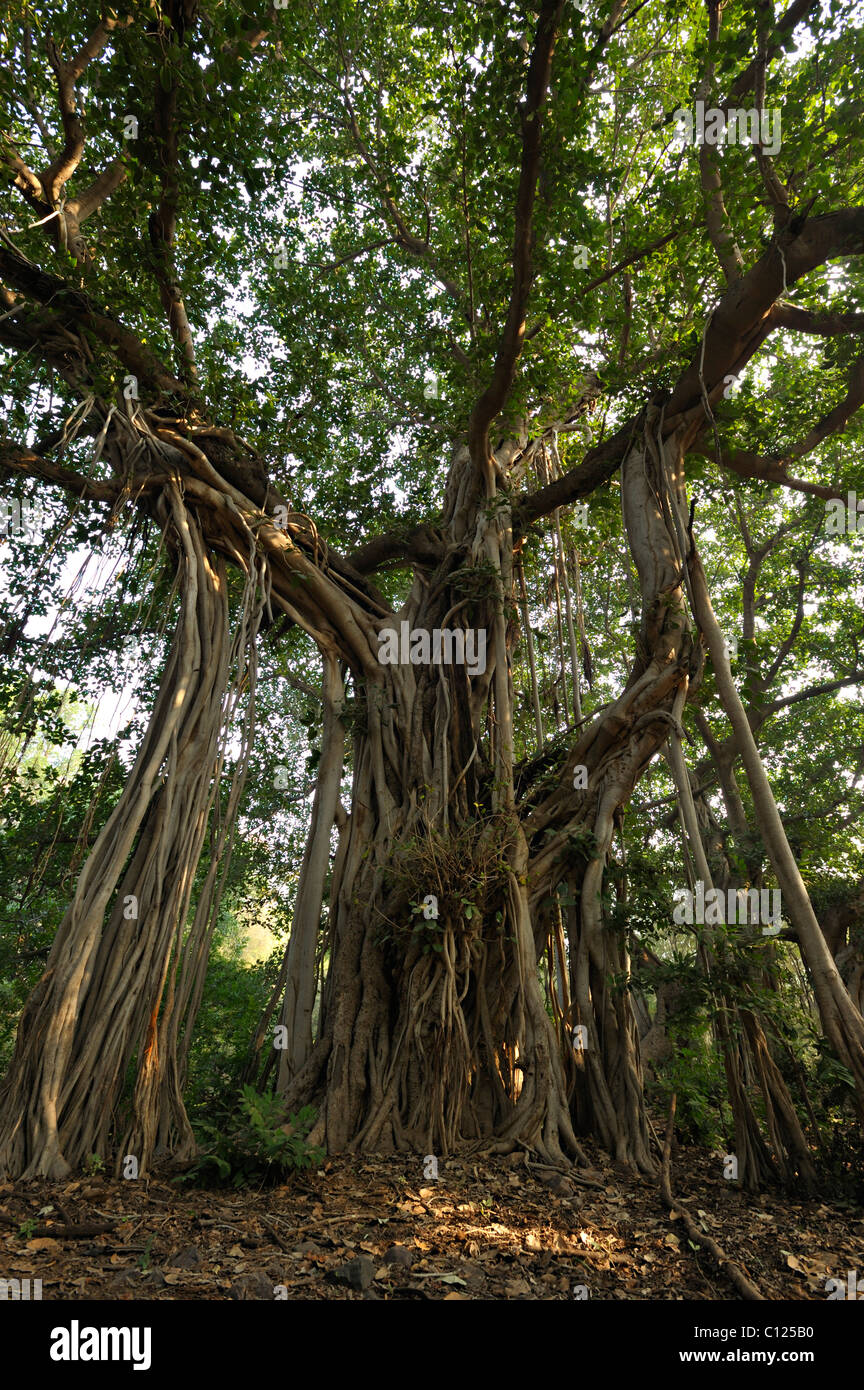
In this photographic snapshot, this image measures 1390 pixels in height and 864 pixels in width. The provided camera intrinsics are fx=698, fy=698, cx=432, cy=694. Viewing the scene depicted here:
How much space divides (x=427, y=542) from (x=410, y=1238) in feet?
12.6

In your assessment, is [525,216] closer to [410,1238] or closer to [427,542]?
[427,542]

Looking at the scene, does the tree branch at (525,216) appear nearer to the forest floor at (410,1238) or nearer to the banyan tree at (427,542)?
the banyan tree at (427,542)

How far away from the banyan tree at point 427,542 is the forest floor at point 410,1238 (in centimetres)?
32

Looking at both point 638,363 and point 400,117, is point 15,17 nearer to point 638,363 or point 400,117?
point 400,117

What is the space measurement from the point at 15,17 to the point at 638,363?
3636 millimetres

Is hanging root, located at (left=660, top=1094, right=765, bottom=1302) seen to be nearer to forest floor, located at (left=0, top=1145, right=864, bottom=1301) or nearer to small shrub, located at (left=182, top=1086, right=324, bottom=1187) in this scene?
forest floor, located at (left=0, top=1145, right=864, bottom=1301)

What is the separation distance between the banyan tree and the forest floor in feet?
1.06

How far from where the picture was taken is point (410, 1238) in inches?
77.1

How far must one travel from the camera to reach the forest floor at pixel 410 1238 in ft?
5.50

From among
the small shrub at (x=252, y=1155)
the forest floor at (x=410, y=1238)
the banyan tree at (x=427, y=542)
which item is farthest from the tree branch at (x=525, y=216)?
the forest floor at (x=410, y=1238)

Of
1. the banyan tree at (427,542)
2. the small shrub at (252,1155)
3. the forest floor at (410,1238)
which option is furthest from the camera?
the banyan tree at (427,542)

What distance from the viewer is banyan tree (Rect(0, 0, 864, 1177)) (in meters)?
2.84

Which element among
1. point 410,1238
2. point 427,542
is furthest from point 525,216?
point 410,1238

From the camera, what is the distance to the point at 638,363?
4.61 meters
